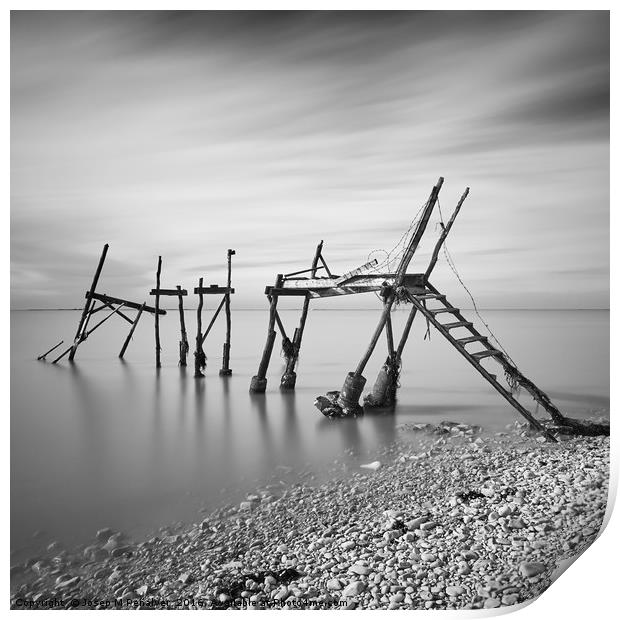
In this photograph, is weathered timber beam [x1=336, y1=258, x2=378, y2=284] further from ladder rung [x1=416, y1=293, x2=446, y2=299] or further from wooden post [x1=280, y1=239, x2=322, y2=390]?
wooden post [x1=280, y1=239, x2=322, y2=390]

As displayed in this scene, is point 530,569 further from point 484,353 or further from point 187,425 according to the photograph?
point 187,425

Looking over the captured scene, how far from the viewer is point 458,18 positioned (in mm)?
6645

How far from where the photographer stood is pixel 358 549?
5520 mm

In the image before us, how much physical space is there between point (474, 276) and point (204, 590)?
5517 mm

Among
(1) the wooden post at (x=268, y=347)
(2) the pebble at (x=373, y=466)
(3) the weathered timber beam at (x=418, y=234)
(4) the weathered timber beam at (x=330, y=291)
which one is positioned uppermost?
(3) the weathered timber beam at (x=418, y=234)

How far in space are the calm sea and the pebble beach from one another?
0.64 m

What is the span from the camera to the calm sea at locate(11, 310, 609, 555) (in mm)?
7047

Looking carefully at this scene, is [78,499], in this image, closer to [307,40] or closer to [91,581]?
[91,581]

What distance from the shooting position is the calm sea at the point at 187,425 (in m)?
7.05

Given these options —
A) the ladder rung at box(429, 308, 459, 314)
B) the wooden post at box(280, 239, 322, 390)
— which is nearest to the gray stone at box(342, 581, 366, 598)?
the ladder rung at box(429, 308, 459, 314)

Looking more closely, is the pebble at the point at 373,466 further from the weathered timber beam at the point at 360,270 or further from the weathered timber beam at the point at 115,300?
the weathered timber beam at the point at 115,300

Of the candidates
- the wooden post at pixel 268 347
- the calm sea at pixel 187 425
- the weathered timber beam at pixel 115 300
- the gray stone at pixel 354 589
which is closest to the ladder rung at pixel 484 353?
the calm sea at pixel 187 425

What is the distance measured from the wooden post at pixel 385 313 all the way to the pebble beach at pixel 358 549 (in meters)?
3.04

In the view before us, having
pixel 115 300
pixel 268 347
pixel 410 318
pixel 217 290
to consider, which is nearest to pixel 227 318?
pixel 217 290
